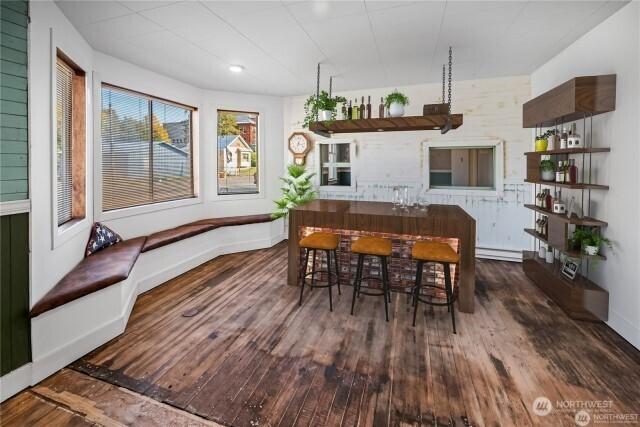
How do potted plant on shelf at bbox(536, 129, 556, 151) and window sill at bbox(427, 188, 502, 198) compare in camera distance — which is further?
window sill at bbox(427, 188, 502, 198)

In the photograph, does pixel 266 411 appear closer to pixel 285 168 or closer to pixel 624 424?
pixel 624 424

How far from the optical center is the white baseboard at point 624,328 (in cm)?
248

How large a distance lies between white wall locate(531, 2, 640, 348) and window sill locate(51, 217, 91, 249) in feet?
15.0

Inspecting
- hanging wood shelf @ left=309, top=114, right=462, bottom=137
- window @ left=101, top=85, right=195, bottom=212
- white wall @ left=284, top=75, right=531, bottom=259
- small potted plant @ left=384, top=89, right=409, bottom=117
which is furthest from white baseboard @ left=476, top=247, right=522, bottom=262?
window @ left=101, top=85, right=195, bottom=212

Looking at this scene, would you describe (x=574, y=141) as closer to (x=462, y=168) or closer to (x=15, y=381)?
(x=462, y=168)

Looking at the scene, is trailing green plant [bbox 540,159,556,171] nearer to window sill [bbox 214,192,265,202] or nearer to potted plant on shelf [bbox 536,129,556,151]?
potted plant on shelf [bbox 536,129,556,151]

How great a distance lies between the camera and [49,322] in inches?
86.4

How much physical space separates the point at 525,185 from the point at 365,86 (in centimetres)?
290

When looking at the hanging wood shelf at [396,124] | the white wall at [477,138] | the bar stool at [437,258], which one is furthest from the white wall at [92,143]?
the bar stool at [437,258]

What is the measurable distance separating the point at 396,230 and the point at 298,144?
3.18m

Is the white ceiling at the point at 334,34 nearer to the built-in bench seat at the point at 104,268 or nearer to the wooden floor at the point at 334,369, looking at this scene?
the built-in bench seat at the point at 104,268

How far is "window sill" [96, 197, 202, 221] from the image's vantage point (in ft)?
12.0

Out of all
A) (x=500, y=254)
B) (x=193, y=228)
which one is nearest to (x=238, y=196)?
(x=193, y=228)

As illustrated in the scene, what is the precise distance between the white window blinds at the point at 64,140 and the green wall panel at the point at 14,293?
898mm
